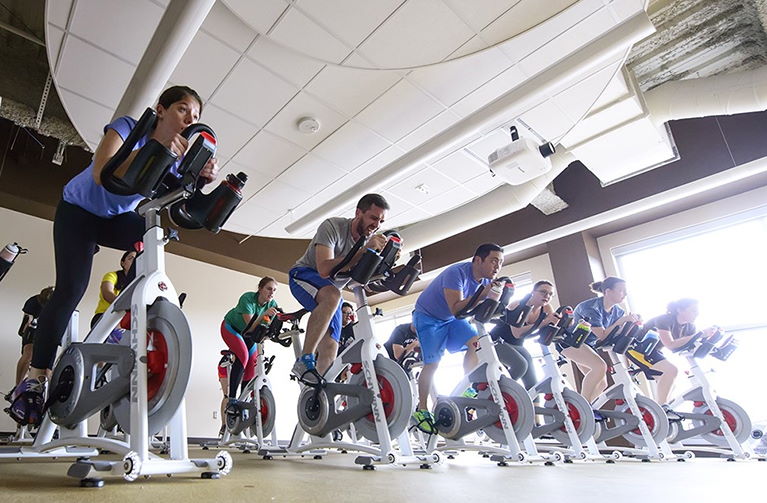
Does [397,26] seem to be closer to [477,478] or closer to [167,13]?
[167,13]

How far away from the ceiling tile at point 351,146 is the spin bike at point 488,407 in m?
2.49

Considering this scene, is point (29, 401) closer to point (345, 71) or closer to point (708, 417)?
point (345, 71)

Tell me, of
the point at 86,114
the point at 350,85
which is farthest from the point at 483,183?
the point at 86,114

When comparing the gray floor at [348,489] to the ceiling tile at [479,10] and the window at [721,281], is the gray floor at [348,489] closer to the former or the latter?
the ceiling tile at [479,10]

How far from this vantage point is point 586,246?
682 centimetres

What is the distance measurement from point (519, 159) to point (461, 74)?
1.13 m

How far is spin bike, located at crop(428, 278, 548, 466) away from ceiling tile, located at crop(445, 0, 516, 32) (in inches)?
77.7

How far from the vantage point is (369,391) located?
197cm

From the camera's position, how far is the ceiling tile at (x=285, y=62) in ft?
11.5

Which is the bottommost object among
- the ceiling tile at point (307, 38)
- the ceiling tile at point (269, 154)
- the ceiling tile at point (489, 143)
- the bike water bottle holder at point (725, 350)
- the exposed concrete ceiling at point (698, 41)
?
the bike water bottle holder at point (725, 350)

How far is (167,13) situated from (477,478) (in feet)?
11.3

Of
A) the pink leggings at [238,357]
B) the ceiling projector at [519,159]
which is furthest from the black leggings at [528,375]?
the pink leggings at [238,357]

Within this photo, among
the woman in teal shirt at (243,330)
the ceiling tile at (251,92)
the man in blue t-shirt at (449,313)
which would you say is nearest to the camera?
the man in blue t-shirt at (449,313)

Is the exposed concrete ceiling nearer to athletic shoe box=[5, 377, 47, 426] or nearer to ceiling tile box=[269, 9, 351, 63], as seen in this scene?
ceiling tile box=[269, 9, 351, 63]
